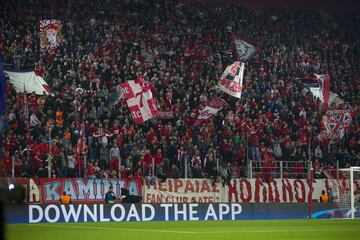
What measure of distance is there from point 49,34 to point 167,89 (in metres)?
5.81

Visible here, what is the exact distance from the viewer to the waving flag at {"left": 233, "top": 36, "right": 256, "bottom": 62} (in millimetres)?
41384

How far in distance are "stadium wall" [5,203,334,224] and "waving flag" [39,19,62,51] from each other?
9948mm

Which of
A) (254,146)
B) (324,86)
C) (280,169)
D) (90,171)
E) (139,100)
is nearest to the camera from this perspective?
(90,171)

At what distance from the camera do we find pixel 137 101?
Answer: 3106 centimetres

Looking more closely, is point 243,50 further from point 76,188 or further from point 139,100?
point 76,188

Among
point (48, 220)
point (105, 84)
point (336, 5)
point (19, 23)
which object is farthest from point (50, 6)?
point (336, 5)

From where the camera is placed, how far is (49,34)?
3350 cm

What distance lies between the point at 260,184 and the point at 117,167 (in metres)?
6.84

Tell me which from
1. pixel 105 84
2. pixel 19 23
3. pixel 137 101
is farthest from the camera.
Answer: pixel 19 23

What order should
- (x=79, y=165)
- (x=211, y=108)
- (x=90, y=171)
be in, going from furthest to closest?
(x=211, y=108) < (x=90, y=171) < (x=79, y=165)

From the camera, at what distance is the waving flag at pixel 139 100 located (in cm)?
3100

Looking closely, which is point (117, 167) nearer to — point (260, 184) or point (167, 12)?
point (260, 184)

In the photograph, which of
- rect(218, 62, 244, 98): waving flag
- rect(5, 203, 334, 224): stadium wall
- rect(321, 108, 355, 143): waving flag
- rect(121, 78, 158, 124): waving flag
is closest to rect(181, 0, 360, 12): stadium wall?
rect(218, 62, 244, 98): waving flag

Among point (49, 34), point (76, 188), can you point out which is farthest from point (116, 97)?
point (76, 188)
